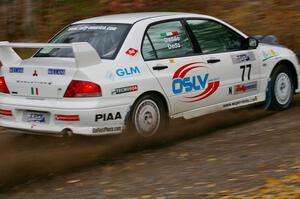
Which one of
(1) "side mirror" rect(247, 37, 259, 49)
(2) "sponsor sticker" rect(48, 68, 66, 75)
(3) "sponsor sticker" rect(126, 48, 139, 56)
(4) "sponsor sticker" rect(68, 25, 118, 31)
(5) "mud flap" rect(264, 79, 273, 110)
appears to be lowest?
(5) "mud flap" rect(264, 79, 273, 110)

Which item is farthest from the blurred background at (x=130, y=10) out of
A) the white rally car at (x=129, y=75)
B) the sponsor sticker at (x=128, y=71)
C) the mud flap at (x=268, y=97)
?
the sponsor sticker at (x=128, y=71)

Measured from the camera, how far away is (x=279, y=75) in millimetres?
9773

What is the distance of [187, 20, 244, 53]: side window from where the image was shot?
8742mm

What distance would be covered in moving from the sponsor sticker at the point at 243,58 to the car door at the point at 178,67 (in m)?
0.51

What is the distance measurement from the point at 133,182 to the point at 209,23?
3.40 meters

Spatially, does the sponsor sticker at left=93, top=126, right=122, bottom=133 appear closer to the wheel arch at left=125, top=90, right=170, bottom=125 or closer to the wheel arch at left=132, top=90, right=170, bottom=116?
the wheel arch at left=125, top=90, right=170, bottom=125

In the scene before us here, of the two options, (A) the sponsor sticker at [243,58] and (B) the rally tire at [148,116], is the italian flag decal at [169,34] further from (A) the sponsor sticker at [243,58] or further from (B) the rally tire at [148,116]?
(A) the sponsor sticker at [243,58]

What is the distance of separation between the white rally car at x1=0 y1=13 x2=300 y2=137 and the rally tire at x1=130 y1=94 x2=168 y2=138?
0.04 ft

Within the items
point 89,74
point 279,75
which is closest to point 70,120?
point 89,74

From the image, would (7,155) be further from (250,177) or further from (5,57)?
(250,177)

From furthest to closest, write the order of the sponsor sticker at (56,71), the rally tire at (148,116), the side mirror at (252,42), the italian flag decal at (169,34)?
the side mirror at (252,42)
the italian flag decal at (169,34)
the rally tire at (148,116)
the sponsor sticker at (56,71)

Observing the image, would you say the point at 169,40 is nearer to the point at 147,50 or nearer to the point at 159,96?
the point at 147,50

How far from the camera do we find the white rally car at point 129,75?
7370mm

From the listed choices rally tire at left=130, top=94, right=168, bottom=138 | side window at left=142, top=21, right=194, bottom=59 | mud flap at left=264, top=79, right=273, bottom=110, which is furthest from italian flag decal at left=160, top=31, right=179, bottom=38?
mud flap at left=264, top=79, right=273, bottom=110
